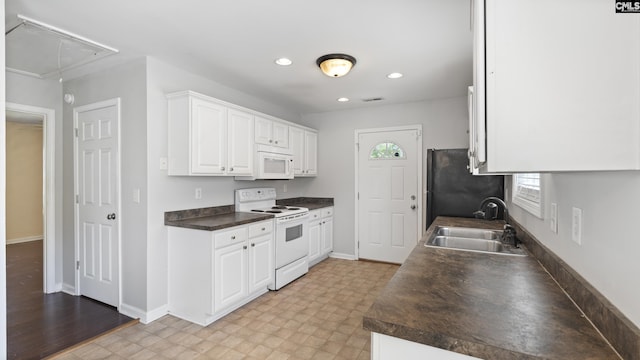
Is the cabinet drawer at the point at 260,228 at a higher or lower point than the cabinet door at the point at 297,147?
lower

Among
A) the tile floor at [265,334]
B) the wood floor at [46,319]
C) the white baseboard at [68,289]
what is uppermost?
the white baseboard at [68,289]

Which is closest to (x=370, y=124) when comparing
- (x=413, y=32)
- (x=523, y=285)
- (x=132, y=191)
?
(x=413, y=32)

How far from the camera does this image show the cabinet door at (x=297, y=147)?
14.4 feet

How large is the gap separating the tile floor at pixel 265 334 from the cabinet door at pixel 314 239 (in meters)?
0.93

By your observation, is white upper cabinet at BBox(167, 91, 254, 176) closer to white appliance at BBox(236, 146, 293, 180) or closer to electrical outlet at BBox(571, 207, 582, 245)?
white appliance at BBox(236, 146, 293, 180)

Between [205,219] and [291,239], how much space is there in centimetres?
111

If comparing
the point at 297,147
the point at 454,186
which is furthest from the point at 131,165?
the point at 454,186

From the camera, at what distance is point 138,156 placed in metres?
2.79

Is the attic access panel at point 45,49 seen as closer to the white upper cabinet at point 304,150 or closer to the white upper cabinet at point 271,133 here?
the white upper cabinet at point 271,133

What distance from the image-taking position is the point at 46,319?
274 cm

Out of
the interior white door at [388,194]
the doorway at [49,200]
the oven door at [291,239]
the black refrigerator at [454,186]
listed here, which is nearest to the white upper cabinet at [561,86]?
the oven door at [291,239]

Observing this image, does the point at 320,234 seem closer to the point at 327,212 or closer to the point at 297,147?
the point at 327,212

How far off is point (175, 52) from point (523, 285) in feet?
9.75

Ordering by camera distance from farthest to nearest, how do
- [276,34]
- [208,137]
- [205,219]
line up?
[205,219] → [208,137] → [276,34]
